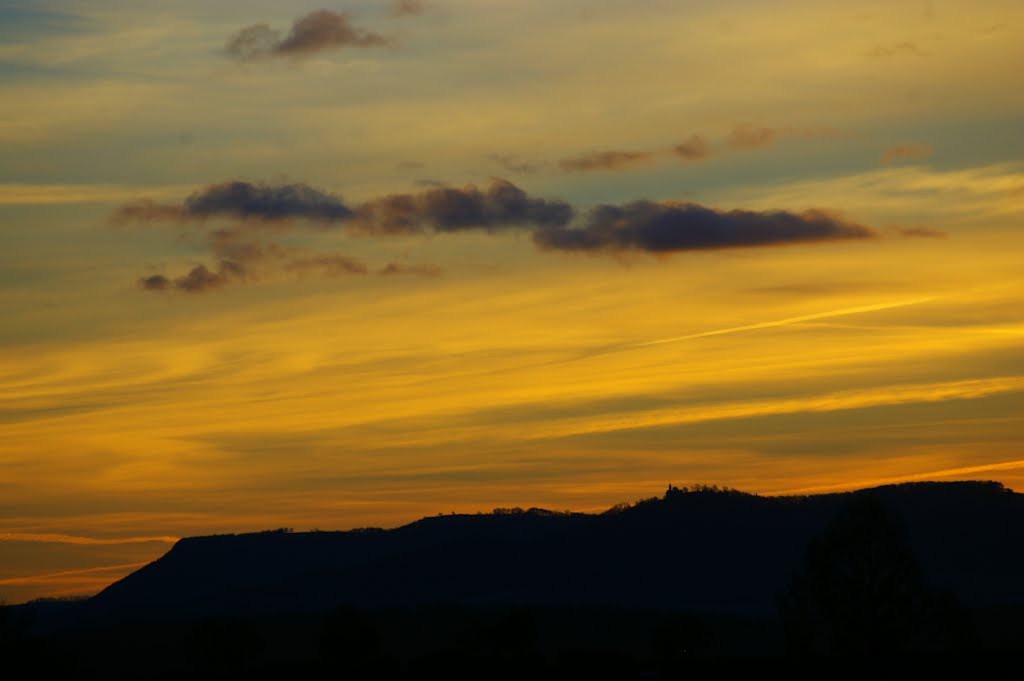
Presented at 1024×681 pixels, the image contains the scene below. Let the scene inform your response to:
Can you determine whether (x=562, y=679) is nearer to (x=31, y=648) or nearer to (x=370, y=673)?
(x=370, y=673)

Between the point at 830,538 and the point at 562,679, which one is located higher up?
the point at 830,538

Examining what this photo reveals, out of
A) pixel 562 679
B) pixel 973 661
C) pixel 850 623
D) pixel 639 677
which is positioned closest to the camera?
pixel 850 623

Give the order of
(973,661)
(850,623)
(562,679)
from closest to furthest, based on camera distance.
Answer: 1. (850,623)
2. (562,679)
3. (973,661)

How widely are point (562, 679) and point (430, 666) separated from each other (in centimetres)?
2762

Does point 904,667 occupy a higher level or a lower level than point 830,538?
lower

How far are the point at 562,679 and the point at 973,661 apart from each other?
49504mm

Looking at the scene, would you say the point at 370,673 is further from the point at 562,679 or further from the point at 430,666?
the point at 562,679

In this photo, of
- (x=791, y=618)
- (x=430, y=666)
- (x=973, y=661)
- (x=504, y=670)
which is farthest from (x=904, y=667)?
(x=430, y=666)

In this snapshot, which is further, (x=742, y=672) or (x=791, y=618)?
(x=742, y=672)

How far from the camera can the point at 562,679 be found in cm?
17525

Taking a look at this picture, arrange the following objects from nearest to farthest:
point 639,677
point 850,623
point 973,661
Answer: point 850,623 < point 639,677 < point 973,661

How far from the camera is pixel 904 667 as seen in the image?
177375 mm

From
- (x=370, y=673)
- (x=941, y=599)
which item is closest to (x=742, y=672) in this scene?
(x=941, y=599)

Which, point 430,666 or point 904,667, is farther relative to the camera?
point 430,666
